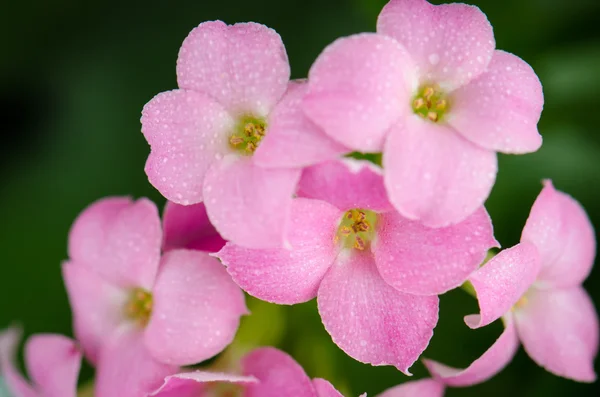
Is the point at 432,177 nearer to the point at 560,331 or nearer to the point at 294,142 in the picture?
the point at 294,142

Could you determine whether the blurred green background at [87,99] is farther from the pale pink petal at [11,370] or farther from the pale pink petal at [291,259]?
the pale pink petal at [291,259]

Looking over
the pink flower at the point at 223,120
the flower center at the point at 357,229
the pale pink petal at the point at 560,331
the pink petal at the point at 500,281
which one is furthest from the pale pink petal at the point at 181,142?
the pale pink petal at the point at 560,331

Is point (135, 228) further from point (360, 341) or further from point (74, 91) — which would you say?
point (74, 91)

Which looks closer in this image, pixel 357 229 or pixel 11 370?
pixel 357 229

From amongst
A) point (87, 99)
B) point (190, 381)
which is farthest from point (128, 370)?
point (87, 99)

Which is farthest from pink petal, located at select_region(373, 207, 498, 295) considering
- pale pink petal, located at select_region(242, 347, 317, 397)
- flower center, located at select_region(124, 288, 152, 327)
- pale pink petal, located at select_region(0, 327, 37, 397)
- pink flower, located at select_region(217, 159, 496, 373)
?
pale pink petal, located at select_region(0, 327, 37, 397)

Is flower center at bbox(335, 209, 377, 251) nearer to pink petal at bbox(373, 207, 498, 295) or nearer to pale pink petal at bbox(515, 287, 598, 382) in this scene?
pink petal at bbox(373, 207, 498, 295)
